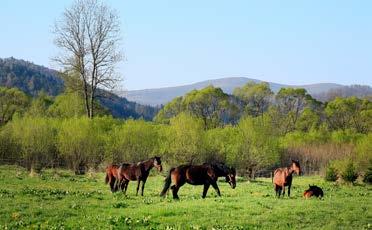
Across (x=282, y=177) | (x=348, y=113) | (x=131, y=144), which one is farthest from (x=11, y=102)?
(x=282, y=177)

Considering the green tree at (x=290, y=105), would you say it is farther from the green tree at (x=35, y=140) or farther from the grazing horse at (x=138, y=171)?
the grazing horse at (x=138, y=171)

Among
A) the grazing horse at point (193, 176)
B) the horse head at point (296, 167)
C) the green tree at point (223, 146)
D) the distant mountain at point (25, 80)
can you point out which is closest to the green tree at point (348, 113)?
the green tree at point (223, 146)

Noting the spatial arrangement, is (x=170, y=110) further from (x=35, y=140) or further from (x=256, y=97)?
(x=35, y=140)

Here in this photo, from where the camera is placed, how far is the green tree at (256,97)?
101062 millimetres

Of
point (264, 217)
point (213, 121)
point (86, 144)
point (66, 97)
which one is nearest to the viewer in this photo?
point (264, 217)

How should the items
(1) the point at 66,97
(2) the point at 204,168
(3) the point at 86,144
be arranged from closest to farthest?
(2) the point at 204,168 → (3) the point at 86,144 → (1) the point at 66,97

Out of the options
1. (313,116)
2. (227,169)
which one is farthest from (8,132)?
(313,116)

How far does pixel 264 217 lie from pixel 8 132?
160 feet

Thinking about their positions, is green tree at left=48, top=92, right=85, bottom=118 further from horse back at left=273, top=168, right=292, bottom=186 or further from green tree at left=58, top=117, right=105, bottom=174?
horse back at left=273, top=168, right=292, bottom=186

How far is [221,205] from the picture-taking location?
2128cm

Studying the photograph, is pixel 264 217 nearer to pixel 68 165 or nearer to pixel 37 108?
pixel 68 165

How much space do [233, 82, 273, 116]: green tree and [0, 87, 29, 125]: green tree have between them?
39.8 metres

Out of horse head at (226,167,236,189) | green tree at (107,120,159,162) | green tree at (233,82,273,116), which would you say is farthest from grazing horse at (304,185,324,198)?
green tree at (233,82,273,116)

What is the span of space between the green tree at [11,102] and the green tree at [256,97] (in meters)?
39.8
